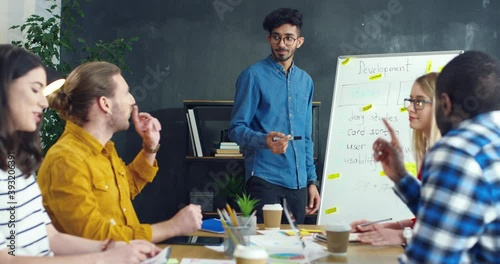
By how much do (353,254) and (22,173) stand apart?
101 cm

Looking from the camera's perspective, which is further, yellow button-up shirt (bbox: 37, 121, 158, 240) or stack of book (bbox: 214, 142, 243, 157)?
stack of book (bbox: 214, 142, 243, 157)

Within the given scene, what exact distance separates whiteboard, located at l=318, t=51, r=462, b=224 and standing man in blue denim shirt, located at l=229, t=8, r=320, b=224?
661mm

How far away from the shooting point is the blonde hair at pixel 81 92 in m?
1.97

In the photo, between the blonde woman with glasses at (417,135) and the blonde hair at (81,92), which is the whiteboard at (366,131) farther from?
the blonde hair at (81,92)

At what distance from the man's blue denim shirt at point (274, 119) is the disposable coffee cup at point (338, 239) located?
111cm

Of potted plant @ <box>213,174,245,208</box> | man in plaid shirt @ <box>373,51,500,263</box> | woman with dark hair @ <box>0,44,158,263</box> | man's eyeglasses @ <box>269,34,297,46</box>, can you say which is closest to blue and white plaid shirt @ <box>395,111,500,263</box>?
man in plaid shirt @ <box>373,51,500,263</box>

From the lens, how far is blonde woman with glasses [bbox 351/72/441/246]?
1977 mm

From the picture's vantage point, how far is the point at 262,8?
452cm

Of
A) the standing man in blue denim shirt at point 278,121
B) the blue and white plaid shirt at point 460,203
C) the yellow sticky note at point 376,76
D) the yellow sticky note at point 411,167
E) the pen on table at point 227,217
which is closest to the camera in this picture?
the blue and white plaid shirt at point 460,203

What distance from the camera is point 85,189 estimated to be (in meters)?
1.75

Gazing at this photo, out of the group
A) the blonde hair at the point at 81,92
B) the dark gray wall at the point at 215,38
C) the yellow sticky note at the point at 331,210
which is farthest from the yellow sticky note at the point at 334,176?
the blonde hair at the point at 81,92

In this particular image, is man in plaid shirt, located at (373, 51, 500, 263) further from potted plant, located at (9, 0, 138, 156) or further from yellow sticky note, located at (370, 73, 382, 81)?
potted plant, located at (9, 0, 138, 156)

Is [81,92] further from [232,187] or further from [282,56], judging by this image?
[232,187]

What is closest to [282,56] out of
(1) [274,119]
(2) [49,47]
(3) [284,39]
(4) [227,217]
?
(3) [284,39]
